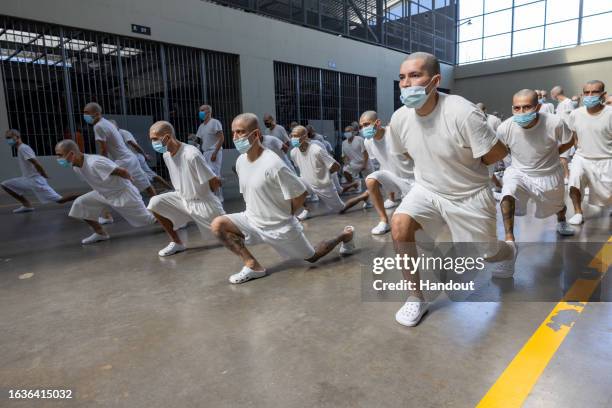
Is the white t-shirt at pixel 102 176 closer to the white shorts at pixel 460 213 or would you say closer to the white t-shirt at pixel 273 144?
the white t-shirt at pixel 273 144

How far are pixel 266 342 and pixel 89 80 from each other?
365 inches

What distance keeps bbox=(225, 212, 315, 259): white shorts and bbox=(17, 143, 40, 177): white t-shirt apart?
5.62 meters

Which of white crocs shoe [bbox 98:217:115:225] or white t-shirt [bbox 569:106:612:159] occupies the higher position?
white t-shirt [bbox 569:106:612:159]

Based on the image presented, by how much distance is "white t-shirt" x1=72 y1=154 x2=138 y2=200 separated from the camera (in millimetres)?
4734

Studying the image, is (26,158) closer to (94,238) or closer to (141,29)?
(94,238)

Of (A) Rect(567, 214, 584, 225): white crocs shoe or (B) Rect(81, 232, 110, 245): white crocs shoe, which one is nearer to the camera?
(A) Rect(567, 214, 584, 225): white crocs shoe

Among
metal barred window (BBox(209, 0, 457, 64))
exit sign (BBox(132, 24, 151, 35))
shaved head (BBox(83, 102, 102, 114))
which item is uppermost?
metal barred window (BBox(209, 0, 457, 64))

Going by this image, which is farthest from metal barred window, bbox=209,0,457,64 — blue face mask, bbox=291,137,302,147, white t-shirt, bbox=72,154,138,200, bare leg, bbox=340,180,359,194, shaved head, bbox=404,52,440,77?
shaved head, bbox=404,52,440,77

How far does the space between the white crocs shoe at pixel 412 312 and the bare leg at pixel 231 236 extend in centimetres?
137

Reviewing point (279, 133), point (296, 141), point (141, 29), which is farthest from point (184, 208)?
point (141, 29)

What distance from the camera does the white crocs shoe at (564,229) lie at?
4.20m

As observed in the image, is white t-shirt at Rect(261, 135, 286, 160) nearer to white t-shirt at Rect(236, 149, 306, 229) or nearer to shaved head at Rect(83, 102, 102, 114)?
shaved head at Rect(83, 102, 102, 114)

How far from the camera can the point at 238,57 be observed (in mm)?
11906

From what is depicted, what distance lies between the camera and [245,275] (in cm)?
334
